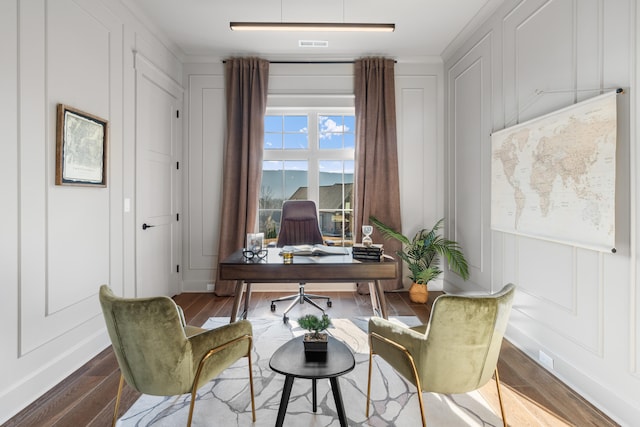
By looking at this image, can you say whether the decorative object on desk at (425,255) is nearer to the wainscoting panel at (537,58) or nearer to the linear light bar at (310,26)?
the wainscoting panel at (537,58)

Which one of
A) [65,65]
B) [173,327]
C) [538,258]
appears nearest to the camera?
[173,327]

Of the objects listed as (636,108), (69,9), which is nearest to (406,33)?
(636,108)

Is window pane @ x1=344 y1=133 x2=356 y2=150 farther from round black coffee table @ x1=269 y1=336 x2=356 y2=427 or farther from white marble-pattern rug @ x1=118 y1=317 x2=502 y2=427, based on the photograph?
round black coffee table @ x1=269 y1=336 x2=356 y2=427

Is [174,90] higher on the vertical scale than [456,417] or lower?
higher

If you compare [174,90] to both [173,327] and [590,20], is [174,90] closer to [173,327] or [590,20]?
[173,327]

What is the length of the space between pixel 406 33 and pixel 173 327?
3.73 meters

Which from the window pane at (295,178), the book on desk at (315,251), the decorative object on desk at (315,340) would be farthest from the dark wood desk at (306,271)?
the window pane at (295,178)

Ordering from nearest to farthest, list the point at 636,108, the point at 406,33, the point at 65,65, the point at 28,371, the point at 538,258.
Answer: the point at 636,108, the point at 28,371, the point at 65,65, the point at 538,258, the point at 406,33

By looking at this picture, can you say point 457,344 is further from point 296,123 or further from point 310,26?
point 296,123

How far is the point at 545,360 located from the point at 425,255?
1.89m

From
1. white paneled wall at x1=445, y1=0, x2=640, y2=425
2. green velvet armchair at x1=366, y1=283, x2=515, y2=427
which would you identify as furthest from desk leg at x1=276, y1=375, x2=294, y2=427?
white paneled wall at x1=445, y1=0, x2=640, y2=425

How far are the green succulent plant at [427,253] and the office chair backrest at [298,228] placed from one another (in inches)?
35.4

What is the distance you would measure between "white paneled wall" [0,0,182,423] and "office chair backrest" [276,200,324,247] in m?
1.47

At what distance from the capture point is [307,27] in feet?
9.65
